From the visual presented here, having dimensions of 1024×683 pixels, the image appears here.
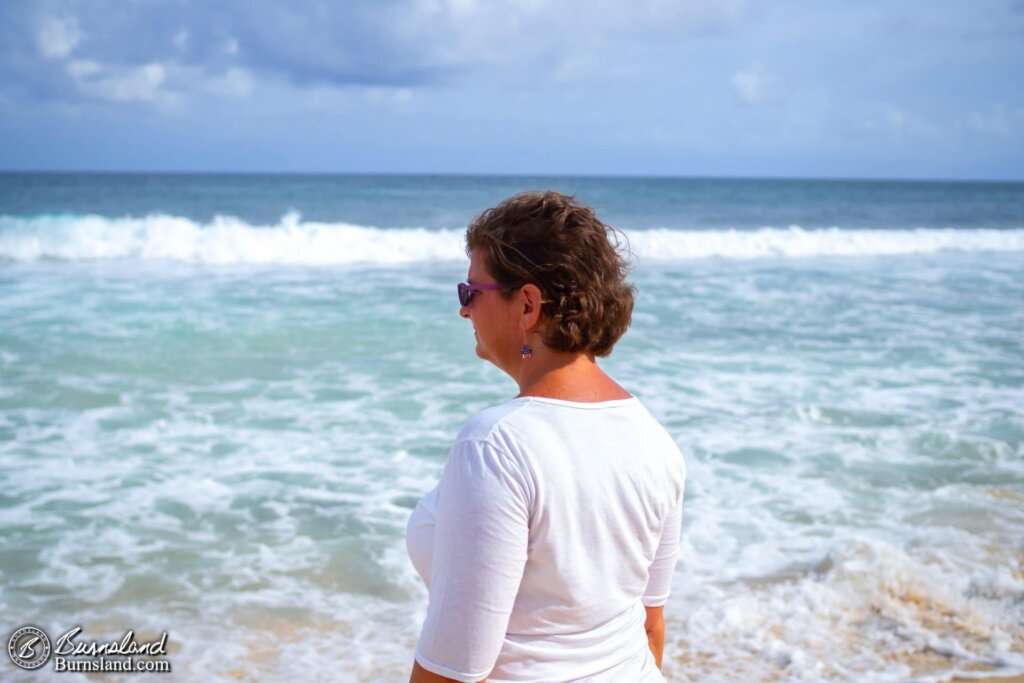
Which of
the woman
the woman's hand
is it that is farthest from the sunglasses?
the woman's hand

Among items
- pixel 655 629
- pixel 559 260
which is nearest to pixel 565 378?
pixel 559 260

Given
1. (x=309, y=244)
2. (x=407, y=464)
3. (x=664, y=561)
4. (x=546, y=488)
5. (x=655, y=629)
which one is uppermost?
(x=546, y=488)

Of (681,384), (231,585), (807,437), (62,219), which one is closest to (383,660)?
(231,585)

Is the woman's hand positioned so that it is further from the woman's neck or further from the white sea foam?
the white sea foam

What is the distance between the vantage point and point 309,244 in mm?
22891

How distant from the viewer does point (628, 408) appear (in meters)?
1.63

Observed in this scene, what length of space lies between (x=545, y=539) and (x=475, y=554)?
141 millimetres

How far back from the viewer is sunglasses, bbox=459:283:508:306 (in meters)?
1.66

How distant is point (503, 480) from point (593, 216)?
55 centimetres

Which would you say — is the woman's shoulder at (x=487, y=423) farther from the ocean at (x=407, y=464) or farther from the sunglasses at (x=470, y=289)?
the ocean at (x=407, y=464)

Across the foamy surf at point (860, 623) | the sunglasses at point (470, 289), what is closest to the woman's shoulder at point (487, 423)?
the sunglasses at point (470, 289)

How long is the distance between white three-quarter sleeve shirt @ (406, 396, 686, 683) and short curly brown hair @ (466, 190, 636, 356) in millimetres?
154

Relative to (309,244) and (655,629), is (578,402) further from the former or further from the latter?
(309,244)

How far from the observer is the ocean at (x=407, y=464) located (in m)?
4.16
